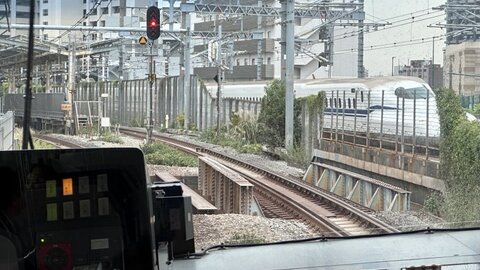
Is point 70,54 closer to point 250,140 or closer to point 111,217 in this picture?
point 111,217

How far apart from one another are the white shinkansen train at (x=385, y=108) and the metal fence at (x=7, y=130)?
12.5 ft

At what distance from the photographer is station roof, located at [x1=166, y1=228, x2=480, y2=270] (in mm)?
2113

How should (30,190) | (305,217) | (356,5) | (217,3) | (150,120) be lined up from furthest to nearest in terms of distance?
(356,5) < (305,217) < (217,3) < (150,120) < (30,190)

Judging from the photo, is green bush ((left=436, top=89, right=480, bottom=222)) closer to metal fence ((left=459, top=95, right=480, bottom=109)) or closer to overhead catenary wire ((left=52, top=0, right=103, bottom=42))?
metal fence ((left=459, top=95, right=480, bottom=109))

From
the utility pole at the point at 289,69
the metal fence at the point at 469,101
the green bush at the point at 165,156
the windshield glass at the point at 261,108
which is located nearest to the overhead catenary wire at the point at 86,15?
the windshield glass at the point at 261,108

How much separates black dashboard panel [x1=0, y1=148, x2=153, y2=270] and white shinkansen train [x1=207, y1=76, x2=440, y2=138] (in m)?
4.73

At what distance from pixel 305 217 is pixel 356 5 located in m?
2.36

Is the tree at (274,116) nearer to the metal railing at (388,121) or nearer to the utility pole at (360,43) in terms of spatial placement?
the metal railing at (388,121)

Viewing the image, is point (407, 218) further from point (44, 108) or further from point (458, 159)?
point (44, 108)

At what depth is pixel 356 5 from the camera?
5.86 meters

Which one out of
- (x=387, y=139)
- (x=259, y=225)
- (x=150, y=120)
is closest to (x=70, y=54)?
(x=150, y=120)

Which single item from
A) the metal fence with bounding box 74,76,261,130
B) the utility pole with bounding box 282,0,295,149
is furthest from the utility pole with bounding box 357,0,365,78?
the metal fence with bounding box 74,76,261,130

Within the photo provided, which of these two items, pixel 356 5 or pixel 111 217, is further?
pixel 356 5

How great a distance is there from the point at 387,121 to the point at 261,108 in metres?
1.33
